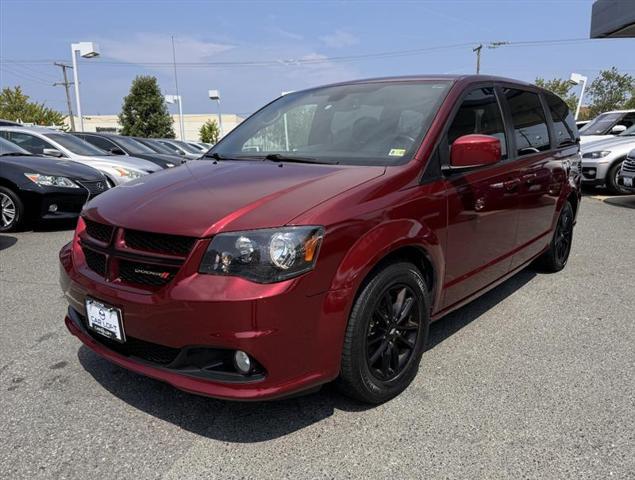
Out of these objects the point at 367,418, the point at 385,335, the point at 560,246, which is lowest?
the point at 367,418

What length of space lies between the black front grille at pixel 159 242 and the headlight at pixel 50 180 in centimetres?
529

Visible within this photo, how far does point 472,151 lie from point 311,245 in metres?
1.19

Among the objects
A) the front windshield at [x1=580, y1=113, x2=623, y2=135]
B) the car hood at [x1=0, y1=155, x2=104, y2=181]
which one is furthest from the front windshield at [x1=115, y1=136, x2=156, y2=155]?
the front windshield at [x1=580, y1=113, x2=623, y2=135]

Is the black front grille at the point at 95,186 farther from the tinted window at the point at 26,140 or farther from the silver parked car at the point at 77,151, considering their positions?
the tinted window at the point at 26,140

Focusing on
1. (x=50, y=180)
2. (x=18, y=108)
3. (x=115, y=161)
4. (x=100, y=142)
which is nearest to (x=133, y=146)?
(x=100, y=142)

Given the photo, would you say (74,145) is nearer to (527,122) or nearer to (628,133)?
(527,122)

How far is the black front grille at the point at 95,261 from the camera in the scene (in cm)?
246

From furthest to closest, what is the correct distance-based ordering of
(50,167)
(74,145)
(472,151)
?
(74,145) < (50,167) < (472,151)

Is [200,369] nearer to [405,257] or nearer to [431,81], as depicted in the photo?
[405,257]

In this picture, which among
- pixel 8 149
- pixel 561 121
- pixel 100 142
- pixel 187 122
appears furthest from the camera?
pixel 187 122

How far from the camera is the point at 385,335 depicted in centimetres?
257

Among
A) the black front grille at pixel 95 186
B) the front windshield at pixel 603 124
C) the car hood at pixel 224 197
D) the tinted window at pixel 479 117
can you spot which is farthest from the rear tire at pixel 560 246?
the front windshield at pixel 603 124

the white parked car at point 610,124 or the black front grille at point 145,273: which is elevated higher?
the white parked car at point 610,124

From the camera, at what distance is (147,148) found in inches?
529
